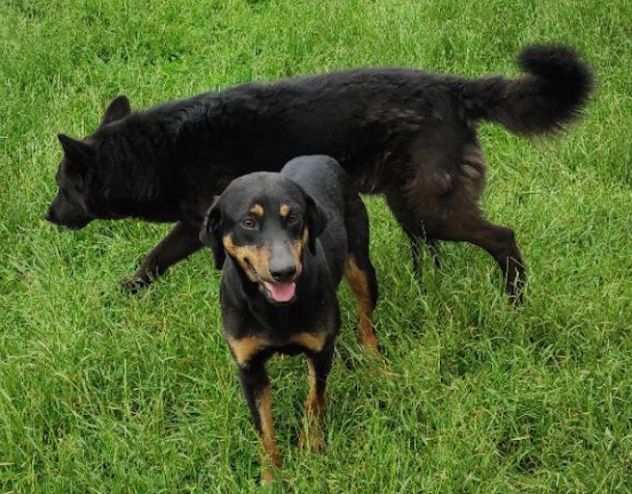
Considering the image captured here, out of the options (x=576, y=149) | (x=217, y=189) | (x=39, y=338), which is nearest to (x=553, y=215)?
(x=576, y=149)

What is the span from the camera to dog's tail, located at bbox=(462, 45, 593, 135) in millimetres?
3881

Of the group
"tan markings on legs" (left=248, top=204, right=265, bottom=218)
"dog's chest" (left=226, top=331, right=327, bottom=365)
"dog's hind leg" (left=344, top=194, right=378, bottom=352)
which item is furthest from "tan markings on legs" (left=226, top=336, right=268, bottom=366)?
"dog's hind leg" (left=344, top=194, right=378, bottom=352)

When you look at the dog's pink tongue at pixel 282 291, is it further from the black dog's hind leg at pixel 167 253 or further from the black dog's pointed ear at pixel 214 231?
the black dog's hind leg at pixel 167 253

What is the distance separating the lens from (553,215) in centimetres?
454

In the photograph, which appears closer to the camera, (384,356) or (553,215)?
(384,356)

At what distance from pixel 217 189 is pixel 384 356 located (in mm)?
1285

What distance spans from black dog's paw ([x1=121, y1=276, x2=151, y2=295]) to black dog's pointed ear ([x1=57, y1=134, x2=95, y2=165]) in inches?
25.0

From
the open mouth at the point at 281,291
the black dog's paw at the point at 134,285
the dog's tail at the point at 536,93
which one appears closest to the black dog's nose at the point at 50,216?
the black dog's paw at the point at 134,285

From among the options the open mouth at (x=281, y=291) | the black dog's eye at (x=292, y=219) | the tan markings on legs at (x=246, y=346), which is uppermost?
the black dog's eye at (x=292, y=219)

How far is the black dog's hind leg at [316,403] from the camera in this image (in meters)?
3.13

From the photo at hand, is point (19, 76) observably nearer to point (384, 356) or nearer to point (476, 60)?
point (476, 60)

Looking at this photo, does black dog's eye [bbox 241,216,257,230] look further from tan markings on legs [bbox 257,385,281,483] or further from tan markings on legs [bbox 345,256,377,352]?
tan markings on legs [bbox 345,256,377,352]

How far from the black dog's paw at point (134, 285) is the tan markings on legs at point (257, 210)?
1.65m

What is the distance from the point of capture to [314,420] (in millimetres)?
3232
